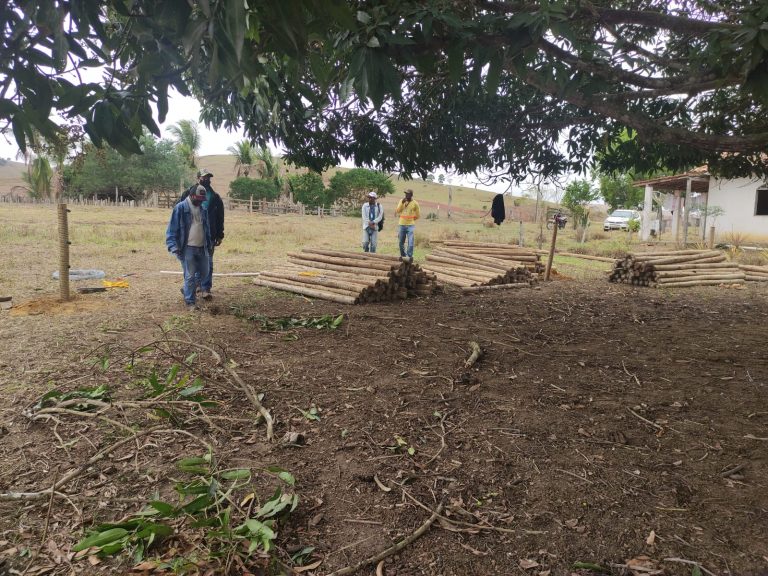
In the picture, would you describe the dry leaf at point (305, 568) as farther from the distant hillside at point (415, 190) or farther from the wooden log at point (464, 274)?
the distant hillside at point (415, 190)

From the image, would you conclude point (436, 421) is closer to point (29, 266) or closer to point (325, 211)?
point (29, 266)

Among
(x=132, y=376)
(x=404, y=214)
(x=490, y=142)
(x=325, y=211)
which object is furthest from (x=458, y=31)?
(x=325, y=211)

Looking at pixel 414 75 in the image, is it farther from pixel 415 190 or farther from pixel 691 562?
pixel 415 190

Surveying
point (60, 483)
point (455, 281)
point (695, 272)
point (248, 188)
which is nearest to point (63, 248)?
point (60, 483)

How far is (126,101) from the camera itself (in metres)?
2.52

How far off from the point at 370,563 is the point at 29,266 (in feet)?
36.7

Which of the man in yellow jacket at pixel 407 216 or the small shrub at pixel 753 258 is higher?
the man in yellow jacket at pixel 407 216

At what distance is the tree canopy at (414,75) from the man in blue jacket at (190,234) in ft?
3.98

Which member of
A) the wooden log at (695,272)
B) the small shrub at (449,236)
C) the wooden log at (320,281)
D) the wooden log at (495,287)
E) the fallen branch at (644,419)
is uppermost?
the small shrub at (449,236)

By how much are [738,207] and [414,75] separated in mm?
18865

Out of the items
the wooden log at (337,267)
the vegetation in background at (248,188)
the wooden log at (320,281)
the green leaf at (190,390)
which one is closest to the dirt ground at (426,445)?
the green leaf at (190,390)

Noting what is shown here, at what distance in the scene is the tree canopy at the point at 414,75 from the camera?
2.09 metres

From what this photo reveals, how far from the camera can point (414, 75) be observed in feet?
19.1

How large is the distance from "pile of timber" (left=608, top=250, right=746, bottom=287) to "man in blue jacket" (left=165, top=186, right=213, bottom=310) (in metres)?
8.61
